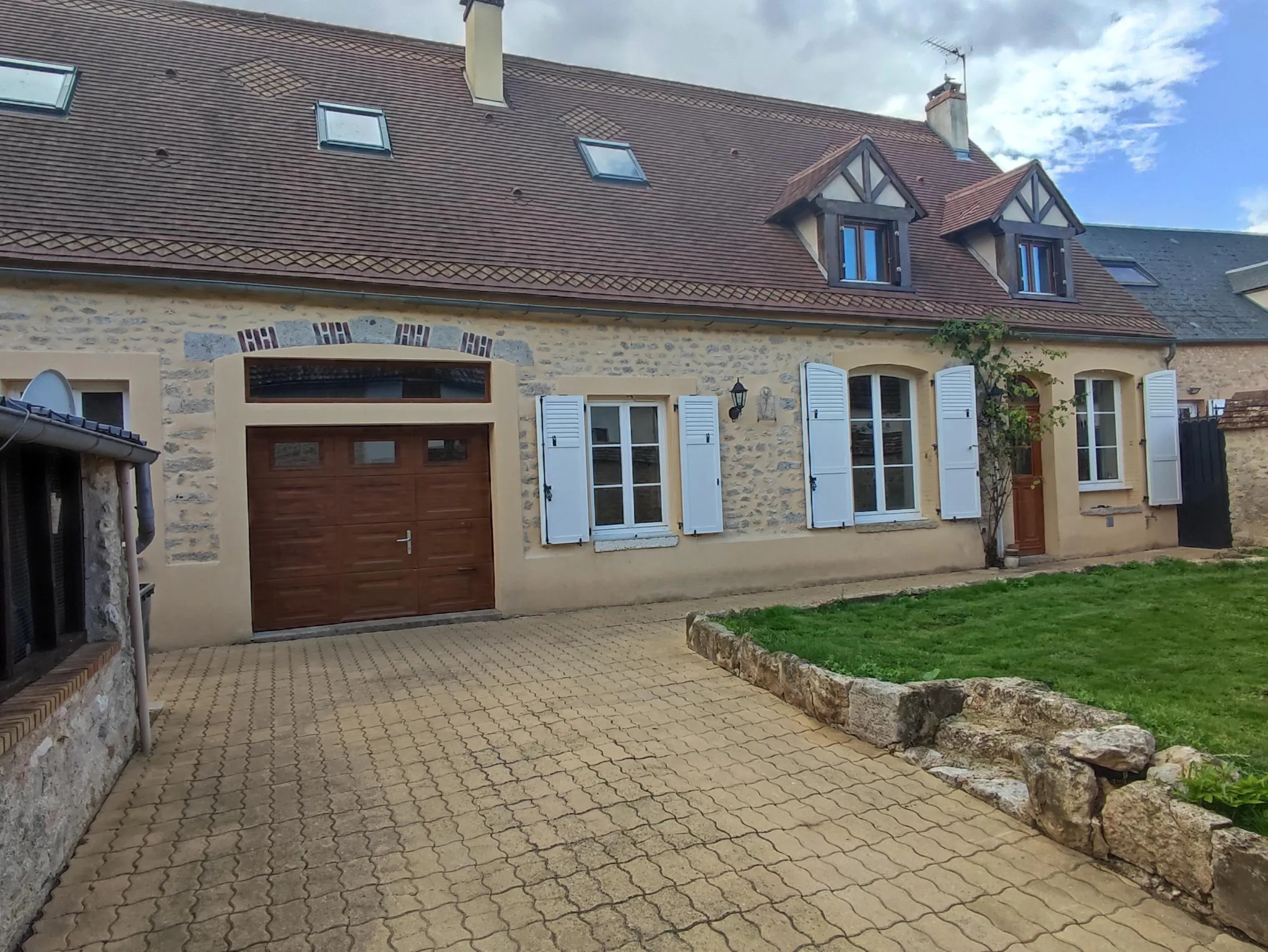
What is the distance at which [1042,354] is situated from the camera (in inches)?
436

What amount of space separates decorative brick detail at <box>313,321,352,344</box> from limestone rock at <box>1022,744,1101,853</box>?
6.68 m

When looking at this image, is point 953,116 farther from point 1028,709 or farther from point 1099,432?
point 1028,709

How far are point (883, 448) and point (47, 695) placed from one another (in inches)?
362

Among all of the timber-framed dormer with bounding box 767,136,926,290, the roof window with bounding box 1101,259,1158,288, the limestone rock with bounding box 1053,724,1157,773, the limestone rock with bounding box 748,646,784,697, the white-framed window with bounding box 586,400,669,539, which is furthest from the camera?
the roof window with bounding box 1101,259,1158,288

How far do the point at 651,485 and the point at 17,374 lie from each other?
589 centimetres

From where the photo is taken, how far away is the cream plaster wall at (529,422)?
6973 mm

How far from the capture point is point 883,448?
10289 millimetres

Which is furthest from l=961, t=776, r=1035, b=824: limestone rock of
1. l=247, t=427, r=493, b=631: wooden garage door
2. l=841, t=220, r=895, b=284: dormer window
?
l=841, t=220, r=895, b=284: dormer window

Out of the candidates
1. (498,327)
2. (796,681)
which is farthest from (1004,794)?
(498,327)

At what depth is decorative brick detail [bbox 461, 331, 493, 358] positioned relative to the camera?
8.08 m

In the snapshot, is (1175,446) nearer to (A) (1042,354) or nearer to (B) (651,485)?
(A) (1042,354)

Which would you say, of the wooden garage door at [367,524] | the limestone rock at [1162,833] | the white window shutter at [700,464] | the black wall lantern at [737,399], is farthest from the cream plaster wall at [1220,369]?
the limestone rock at [1162,833]

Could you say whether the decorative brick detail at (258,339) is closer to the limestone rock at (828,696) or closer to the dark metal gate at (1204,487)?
the limestone rock at (828,696)

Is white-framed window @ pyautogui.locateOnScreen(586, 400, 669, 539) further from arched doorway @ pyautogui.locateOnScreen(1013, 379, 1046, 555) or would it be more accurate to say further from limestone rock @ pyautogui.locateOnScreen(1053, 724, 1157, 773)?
limestone rock @ pyautogui.locateOnScreen(1053, 724, 1157, 773)
